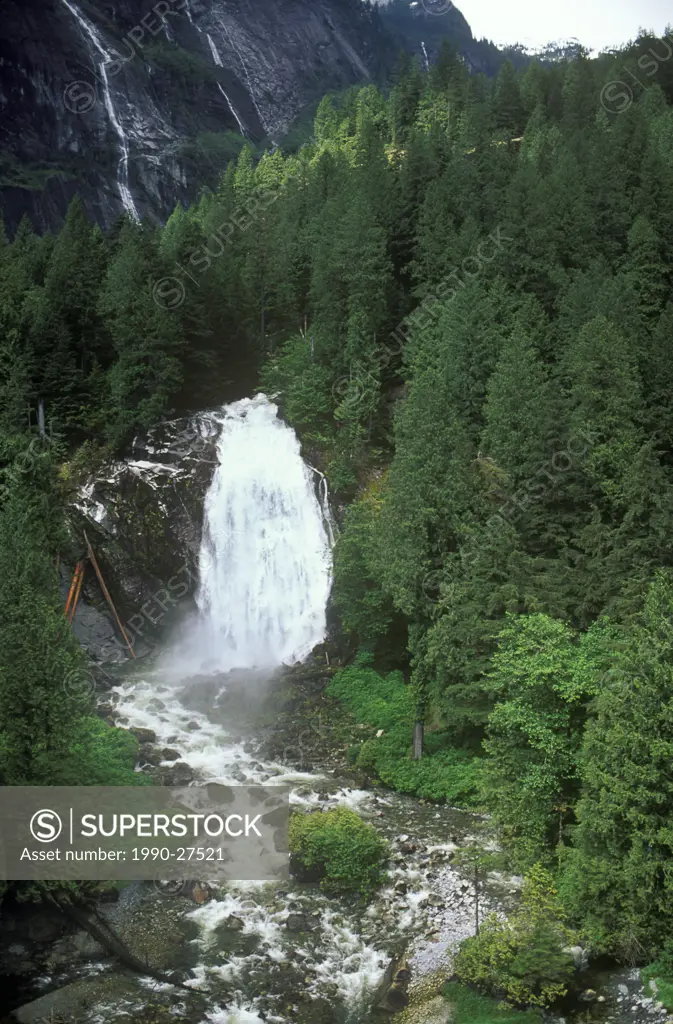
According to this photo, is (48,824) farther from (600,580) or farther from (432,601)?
(600,580)

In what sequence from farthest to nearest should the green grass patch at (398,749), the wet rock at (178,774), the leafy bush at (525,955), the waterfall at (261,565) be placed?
the waterfall at (261,565) < the wet rock at (178,774) < the green grass patch at (398,749) < the leafy bush at (525,955)

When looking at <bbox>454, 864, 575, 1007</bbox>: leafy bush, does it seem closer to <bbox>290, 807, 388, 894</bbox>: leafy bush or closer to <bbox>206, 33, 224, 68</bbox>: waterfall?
<bbox>290, 807, 388, 894</bbox>: leafy bush

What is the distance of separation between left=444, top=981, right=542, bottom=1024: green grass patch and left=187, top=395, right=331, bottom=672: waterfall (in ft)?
75.4

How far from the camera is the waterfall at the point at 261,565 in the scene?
46.3 m

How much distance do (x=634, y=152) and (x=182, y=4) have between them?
127 meters

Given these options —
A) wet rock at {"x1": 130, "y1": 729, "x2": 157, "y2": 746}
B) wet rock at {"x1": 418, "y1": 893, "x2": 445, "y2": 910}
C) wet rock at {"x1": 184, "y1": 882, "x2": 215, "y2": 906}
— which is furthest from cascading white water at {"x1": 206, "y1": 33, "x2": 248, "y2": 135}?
wet rock at {"x1": 418, "y1": 893, "x2": 445, "y2": 910}

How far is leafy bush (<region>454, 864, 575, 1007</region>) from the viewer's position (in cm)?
2230

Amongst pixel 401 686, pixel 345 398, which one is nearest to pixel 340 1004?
pixel 401 686

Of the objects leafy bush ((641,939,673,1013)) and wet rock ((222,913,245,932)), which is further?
wet rock ((222,913,245,932))

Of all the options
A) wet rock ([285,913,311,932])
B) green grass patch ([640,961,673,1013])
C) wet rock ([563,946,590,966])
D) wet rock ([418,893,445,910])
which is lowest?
green grass patch ([640,961,673,1013])

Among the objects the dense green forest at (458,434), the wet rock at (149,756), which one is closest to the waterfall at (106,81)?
the dense green forest at (458,434)

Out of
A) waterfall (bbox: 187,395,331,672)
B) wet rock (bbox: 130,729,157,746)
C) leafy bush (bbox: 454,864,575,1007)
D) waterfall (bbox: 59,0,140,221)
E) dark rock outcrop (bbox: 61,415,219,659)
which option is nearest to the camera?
leafy bush (bbox: 454,864,575,1007)

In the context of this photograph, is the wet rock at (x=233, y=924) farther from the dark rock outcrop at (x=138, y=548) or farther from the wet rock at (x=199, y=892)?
the dark rock outcrop at (x=138, y=548)

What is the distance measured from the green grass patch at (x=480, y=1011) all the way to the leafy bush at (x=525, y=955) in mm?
239
